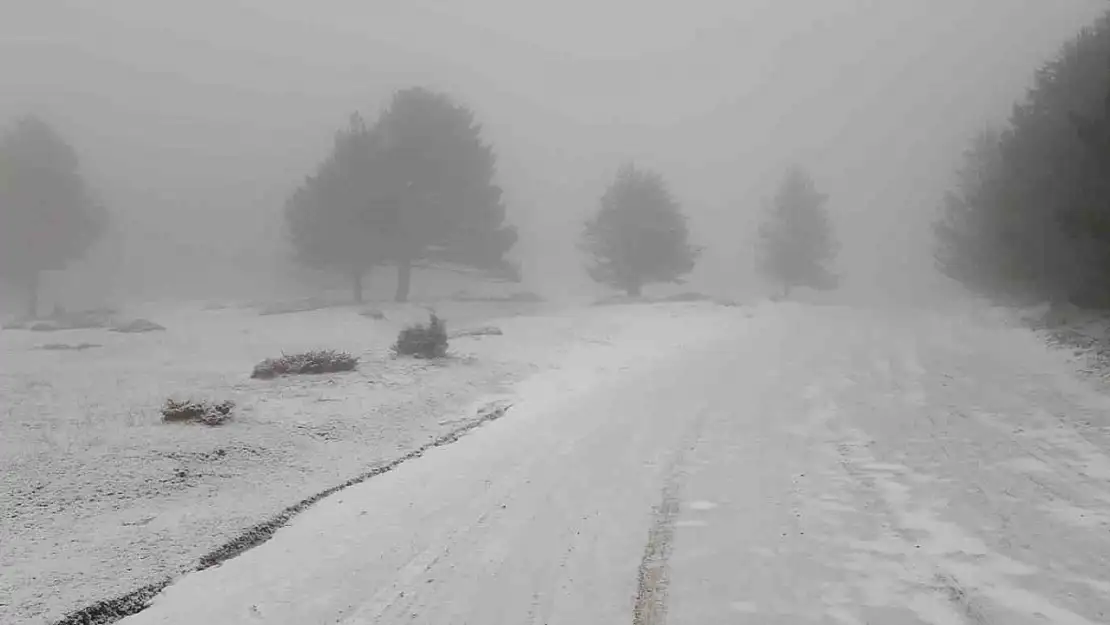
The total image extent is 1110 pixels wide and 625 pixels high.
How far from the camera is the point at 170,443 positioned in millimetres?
6922

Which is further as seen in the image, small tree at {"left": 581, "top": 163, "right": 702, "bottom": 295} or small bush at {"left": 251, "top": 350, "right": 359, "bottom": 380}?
small tree at {"left": 581, "top": 163, "right": 702, "bottom": 295}

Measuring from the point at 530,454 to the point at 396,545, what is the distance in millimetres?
2649

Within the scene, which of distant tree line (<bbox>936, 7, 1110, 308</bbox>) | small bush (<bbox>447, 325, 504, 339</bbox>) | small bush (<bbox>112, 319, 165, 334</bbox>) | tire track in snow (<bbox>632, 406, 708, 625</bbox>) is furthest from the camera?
small bush (<bbox>112, 319, 165, 334</bbox>)

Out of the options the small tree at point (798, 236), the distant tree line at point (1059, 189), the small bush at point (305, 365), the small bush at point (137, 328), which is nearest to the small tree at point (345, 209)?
the small bush at point (137, 328)

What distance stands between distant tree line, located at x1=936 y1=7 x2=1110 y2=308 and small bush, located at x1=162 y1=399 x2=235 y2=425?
16018mm

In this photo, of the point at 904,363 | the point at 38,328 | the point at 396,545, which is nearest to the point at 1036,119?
the point at 904,363

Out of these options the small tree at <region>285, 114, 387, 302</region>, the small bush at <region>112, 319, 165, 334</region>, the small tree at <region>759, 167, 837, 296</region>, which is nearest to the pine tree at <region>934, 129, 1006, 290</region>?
the small tree at <region>759, 167, 837, 296</region>

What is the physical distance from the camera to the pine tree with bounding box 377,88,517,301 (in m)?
29.3

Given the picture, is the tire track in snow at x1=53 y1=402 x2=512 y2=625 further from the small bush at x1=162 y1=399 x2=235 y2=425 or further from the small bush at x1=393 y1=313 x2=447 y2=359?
the small bush at x1=393 y1=313 x2=447 y2=359

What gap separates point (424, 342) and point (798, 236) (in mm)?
40558

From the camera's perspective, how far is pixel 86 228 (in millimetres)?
35781

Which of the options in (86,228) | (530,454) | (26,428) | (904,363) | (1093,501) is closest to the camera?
(1093,501)

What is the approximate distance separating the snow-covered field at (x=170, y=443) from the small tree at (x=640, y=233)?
20.9 meters

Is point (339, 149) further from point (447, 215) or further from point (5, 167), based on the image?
point (5, 167)
